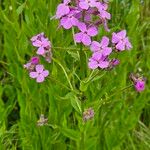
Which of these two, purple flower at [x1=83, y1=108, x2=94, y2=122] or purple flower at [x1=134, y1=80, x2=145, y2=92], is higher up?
purple flower at [x1=134, y1=80, x2=145, y2=92]

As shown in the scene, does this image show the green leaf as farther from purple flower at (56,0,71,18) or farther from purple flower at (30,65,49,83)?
purple flower at (56,0,71,18)

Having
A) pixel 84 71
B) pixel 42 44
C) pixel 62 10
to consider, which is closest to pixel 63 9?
pixel 62 10

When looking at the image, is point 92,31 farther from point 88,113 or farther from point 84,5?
point 88,113

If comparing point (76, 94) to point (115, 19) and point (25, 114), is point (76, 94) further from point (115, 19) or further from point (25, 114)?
point (115, 19)

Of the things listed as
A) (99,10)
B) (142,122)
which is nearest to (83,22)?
(99,10)

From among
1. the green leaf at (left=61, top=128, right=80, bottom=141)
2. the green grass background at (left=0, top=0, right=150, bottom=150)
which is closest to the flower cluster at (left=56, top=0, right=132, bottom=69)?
the green grass background at (left=0, top=0, right=150, bottom=150)

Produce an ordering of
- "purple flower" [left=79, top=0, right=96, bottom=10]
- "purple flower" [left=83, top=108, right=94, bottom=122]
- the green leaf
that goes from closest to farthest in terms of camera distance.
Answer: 1. "purple flower" [left=79, top=0, right=96, bottom=10]
2. "purple flower" [left=83, top=108, right=94, bottom=122]
3. the green leaf

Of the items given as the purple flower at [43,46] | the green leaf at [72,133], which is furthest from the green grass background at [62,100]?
the purple flower at [43,46]

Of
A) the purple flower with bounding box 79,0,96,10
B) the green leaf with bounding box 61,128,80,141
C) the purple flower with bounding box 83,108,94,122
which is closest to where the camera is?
the purple flower with bounding box 79,0,96,10
